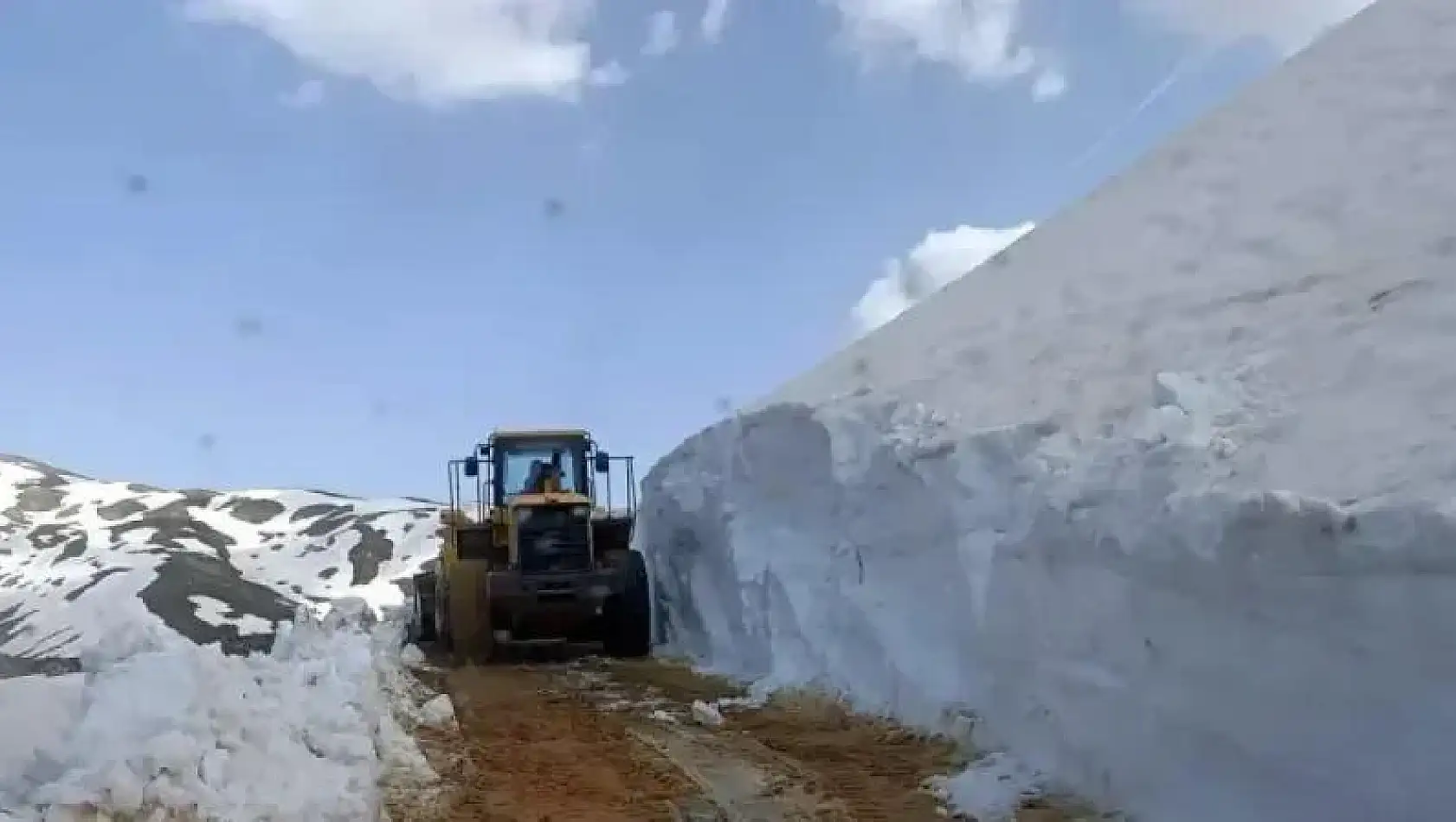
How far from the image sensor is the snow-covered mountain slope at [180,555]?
269 feet

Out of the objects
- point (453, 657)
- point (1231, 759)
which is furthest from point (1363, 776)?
point (453, 657)

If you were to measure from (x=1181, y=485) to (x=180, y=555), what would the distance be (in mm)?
105731

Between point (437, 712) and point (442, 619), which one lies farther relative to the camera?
point (442, 619)

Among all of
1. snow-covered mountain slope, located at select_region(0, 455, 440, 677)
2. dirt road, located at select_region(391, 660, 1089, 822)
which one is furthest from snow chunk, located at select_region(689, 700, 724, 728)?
snow-covered mountain slope, located at select_region(0, 455, 440, 677)

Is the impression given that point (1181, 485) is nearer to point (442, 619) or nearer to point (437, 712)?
point (437, 712)

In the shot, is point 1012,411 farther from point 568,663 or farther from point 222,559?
point 222,559

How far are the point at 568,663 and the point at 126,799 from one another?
32.8 feet

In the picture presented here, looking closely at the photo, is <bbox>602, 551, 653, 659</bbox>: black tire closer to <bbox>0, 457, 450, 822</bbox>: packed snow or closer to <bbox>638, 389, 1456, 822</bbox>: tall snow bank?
<bbox>0, 457, 450, 822</bbox>: packed snow

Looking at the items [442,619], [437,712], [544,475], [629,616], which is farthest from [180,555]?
[437,712]

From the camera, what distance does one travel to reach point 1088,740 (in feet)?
22.5

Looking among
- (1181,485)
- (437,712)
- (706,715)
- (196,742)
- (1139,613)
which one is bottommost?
(706,715)

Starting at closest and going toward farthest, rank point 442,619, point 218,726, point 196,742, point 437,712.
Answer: point 196,742
point 218,726
point 437,712
point 442,619

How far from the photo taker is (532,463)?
1784cm

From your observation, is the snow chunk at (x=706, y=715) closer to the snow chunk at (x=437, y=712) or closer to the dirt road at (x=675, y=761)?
the dirt road at (x=675, y=761)
